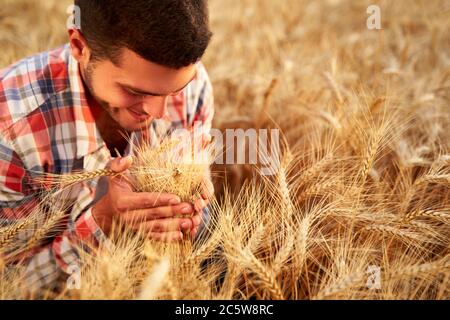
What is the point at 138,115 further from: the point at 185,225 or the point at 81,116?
the point at 185,225

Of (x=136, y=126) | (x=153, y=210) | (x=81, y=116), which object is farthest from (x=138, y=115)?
(x=153, y=210)

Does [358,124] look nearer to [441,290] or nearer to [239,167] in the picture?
[239,167]

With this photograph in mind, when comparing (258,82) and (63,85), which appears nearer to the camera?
(63,85)

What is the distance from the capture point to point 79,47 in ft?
5.17

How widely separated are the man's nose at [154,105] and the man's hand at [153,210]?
216 mm

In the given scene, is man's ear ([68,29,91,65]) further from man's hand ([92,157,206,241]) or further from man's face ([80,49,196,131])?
man's hand ([92,157,206,241])

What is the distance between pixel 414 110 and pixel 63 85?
151 cm

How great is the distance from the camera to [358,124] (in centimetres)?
181

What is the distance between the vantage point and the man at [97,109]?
1.36 meters

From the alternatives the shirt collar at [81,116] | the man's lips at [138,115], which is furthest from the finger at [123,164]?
the shirt collar at [81,116]

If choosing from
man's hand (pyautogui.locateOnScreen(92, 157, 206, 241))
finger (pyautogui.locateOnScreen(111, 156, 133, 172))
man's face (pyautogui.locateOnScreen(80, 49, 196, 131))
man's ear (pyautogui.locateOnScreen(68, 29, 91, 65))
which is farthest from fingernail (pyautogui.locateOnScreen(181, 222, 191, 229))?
man's ear (pyautogui.locateOnScreen(68, 29, 91, 65))

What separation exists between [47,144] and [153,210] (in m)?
0.51
